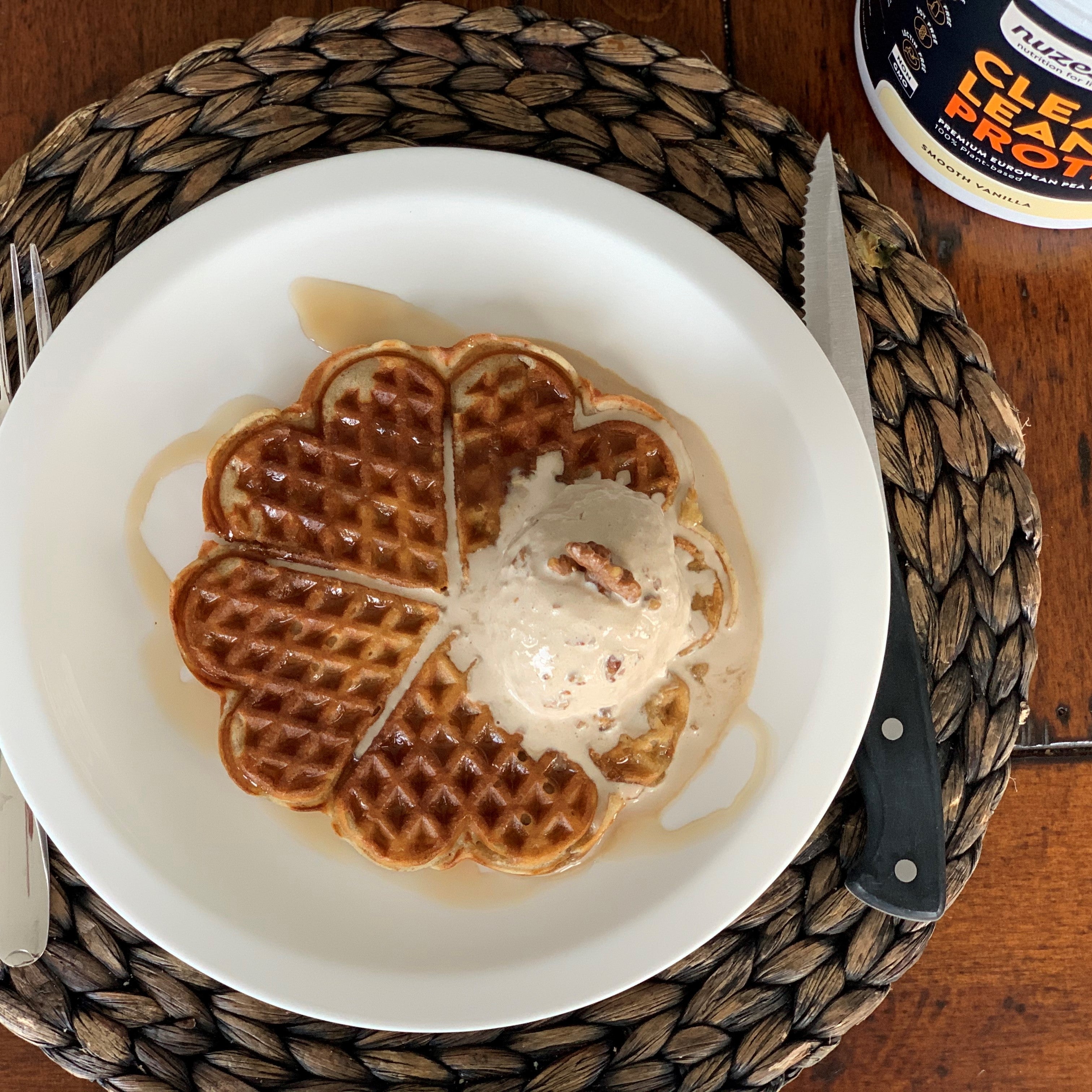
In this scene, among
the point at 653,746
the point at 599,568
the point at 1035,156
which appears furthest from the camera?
the point at 653,746

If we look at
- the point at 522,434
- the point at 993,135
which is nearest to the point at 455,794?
the point at 522,434

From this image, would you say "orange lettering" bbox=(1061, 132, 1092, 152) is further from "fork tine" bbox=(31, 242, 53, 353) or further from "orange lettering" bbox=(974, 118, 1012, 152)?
"fork tine" bbox=(31, 242, 53, 353)

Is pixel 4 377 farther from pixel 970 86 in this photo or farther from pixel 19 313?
pixel 970 86

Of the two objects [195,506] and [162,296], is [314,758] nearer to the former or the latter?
[195,506]

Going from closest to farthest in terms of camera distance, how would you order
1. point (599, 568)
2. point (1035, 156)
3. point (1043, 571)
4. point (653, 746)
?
1. point (599, 568)
2. point (1035, 156)
3. point (653, 746)
4. point (1043, 571)

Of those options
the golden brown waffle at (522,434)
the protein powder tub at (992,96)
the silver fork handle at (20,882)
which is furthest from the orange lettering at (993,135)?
the silver fork handle at (20,882)

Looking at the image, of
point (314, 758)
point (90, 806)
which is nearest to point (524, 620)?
point (314, 758)
